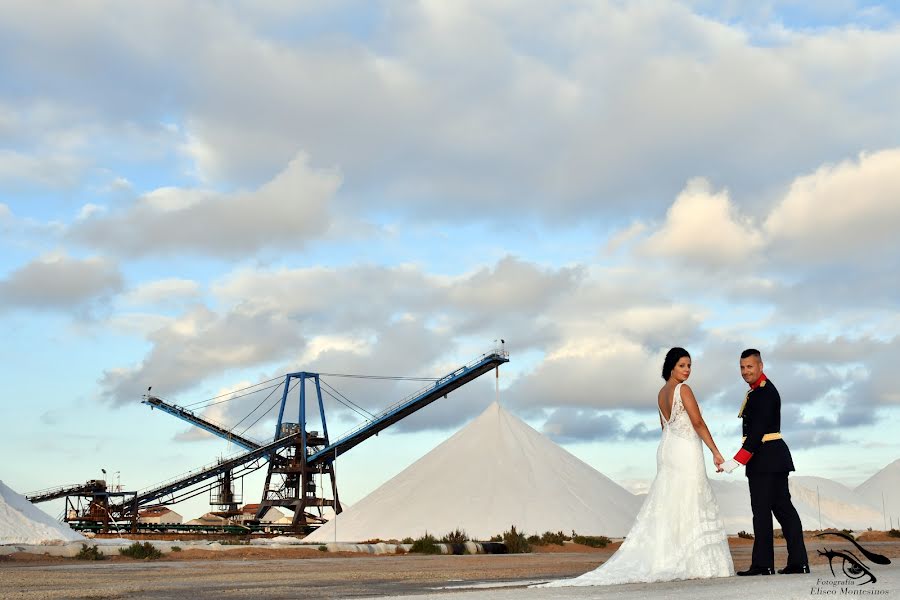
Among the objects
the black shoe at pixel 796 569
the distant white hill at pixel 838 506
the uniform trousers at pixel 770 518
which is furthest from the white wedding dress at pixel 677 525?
the distant white hill at pixel 838 506

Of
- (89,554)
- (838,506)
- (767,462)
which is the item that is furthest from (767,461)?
(838,506)

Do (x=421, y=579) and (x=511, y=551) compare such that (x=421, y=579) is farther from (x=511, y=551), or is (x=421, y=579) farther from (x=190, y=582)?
(x=511, y=551)

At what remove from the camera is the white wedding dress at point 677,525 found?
638cm

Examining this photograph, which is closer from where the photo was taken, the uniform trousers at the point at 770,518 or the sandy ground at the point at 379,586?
the sandy ground at the point at 379,586

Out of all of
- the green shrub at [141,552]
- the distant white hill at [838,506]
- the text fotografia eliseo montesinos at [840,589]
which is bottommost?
the distant white hill at [838,506]

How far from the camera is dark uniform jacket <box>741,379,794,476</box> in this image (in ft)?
22.4

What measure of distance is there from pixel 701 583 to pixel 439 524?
25080 mm

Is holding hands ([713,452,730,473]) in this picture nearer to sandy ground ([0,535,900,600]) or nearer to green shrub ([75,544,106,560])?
sandy ground ([0,535,900,600])

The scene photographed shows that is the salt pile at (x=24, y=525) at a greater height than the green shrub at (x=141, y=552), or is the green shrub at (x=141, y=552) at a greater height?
the salt pile at (x=24, y=525)

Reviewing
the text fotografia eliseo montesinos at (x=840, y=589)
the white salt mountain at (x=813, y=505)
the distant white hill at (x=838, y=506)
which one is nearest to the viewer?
the text fotografia eliseo montesinos at (x=840, y=589)

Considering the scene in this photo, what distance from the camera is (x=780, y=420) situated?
22.7ft

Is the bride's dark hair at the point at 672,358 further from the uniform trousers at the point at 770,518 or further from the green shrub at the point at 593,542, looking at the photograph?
the green shrub at the point at 593,542

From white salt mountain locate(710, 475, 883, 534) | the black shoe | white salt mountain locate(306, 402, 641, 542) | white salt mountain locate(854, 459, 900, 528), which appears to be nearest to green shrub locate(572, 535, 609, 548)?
white salt mountain locate(306, 402, 641, 542)

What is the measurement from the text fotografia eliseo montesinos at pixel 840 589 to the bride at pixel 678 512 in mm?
1130
